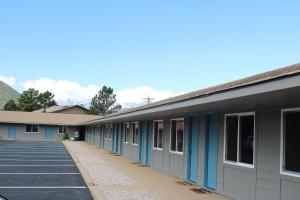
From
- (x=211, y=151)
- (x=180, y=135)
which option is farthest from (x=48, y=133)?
(x=211, y=151)

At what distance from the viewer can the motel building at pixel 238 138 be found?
7.90 metres

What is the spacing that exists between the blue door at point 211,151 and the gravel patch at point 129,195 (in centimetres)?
200

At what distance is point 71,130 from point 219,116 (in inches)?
1811

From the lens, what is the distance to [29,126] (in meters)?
53.5

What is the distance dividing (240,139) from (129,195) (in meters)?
3.01

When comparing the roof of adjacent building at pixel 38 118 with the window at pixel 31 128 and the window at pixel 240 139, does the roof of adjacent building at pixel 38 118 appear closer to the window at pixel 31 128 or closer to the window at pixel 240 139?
the window at pixel 31 128

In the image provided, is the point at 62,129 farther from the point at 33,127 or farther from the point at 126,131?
the point at 126,131

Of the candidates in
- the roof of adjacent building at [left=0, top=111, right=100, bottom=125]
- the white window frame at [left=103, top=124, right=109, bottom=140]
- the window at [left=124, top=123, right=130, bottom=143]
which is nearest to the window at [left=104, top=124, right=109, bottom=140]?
the white window frame at [left=103, top=124, right=109, bottom=140]

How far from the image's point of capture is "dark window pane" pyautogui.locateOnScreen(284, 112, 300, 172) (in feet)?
27.2

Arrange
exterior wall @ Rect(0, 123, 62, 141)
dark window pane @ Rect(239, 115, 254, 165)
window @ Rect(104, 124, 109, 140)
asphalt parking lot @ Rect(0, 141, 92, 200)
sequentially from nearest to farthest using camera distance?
dark window pane @ Rect(239, 115, 254, 165), asphalt parking lot @ Rect(0, 141, 92, 200), window @ Rect(104, 124, 109, 140), exterior wall @ Rect(0, 123, 62, 141)

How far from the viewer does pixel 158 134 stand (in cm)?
1892

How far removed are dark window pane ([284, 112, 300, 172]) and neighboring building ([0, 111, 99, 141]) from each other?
4569 centimetres

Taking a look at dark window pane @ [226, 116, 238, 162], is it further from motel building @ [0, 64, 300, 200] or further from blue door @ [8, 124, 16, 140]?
blue door @ [8, 124, 16, 140]

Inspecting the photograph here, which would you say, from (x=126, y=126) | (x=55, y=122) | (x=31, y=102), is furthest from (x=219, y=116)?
(x=31, y=102)
